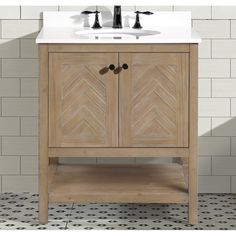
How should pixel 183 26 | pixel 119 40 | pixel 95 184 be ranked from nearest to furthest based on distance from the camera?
pixel 119 40 → pixel 95 184 → pixel 183 26

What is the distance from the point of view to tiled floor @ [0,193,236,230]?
12.9ft

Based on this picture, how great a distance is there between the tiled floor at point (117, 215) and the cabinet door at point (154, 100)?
0.41m

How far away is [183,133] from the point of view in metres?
3.88

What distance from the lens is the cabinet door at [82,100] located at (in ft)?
12.6

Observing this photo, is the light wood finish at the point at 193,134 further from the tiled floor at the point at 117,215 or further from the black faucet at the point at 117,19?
the black faucet at the point at 117,19

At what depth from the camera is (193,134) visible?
3.87 m

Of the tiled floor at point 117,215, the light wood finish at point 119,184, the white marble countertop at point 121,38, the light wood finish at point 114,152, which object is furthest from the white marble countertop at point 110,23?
the tiled floor at point 117,215

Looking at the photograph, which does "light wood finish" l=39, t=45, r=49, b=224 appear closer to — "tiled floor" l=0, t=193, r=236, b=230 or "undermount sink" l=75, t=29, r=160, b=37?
"tiled floor" l=0, t=193, r=236, b=230

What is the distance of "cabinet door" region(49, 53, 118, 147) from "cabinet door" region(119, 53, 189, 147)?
0.06 m

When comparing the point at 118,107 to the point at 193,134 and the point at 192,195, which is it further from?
the point at 192,195

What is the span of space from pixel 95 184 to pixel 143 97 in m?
0.57

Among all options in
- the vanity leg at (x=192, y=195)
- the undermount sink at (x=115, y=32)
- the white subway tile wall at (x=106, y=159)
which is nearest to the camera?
the vanity leg at (x=192, y=195)

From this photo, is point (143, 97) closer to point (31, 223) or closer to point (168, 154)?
point (168, 154)
